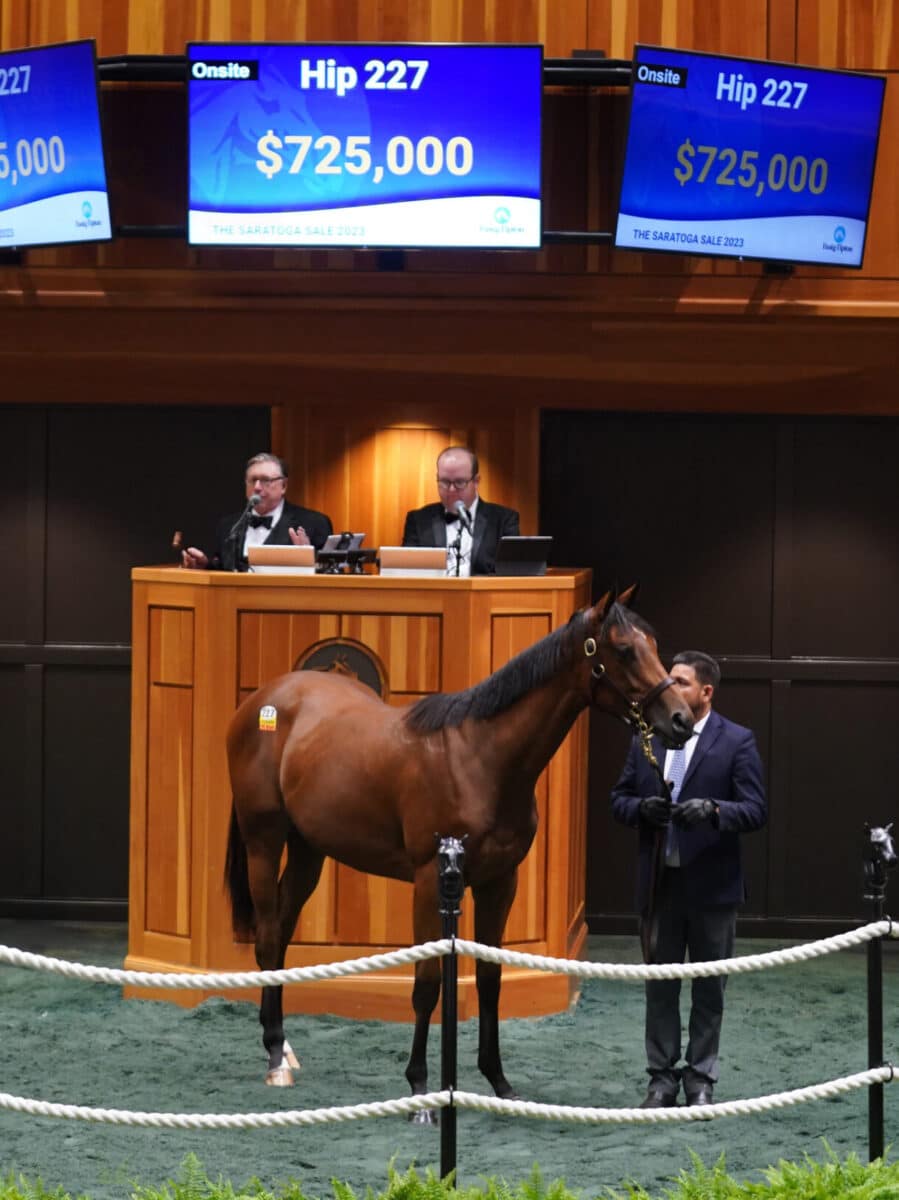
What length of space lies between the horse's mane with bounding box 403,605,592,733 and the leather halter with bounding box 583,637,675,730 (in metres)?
0.07

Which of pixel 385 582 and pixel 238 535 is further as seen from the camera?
pixel 238 535

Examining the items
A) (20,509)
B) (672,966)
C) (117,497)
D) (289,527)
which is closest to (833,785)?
(289,527)

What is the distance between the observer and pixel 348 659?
774 cm

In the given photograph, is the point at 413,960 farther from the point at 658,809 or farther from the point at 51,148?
the point at 51,148

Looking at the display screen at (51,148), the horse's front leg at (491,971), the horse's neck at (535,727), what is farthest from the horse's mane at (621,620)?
the display screen at (51,148)

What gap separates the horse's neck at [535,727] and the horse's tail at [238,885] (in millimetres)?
1251

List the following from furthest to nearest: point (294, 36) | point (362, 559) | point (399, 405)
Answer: point (399, 405) < point (294, 36) < point (362, 559)

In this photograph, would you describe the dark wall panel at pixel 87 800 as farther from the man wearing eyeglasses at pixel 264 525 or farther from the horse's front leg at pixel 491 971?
the horse's front leg at pixel 491 971

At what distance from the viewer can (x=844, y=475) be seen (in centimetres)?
964

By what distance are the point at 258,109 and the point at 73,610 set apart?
3.00 metres

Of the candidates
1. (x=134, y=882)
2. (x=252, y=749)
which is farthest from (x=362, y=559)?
(x=134, y=882)

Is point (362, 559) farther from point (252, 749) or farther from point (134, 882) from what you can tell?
point (134, 882)

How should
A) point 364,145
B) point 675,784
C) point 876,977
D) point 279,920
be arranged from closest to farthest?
point 876,977 → point 675,784 → point 279,920 → point 364,145

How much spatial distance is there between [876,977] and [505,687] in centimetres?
182
